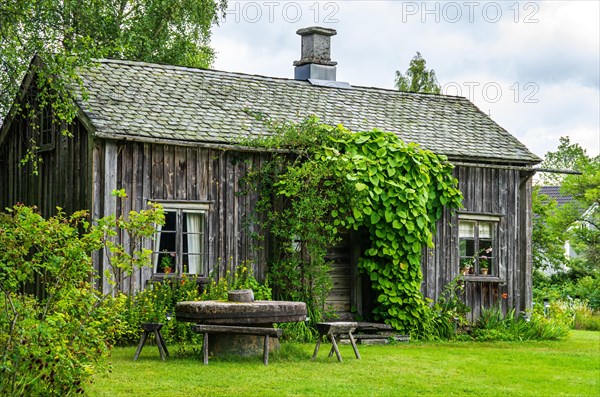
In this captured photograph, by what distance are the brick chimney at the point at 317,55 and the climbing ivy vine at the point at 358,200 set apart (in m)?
3.81

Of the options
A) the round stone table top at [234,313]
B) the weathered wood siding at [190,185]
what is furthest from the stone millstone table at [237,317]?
the weathered wood siding at [190,185]

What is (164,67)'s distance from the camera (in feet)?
68.3

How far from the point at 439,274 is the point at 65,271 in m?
11.6

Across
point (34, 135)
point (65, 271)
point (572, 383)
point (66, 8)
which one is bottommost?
point (572, 383)

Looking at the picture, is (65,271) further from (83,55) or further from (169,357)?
(83,55)

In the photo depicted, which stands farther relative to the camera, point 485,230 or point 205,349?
point 485,230

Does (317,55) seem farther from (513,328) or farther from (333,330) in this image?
(333,330)

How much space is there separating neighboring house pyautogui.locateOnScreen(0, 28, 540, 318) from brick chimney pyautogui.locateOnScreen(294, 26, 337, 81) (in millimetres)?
28

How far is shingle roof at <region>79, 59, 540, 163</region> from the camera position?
17.8 metres

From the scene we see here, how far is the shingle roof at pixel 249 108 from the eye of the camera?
17.8 metres

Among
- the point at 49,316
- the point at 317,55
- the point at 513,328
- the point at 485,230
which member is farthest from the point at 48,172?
the point at 49,316

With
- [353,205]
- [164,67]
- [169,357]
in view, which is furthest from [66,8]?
[169,357]

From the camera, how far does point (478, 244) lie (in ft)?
69.6

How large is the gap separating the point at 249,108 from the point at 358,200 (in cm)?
331
